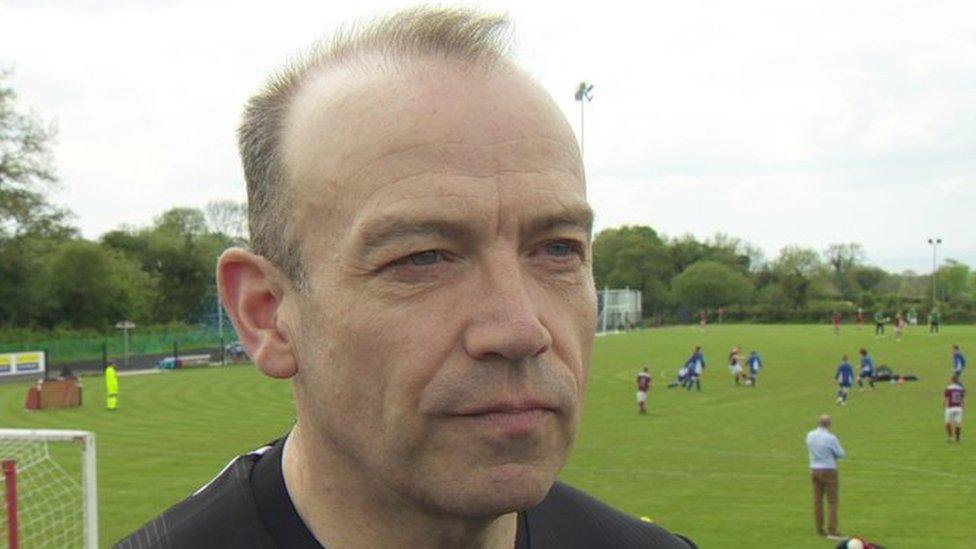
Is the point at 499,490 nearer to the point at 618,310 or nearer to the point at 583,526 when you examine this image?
the point at 583,526

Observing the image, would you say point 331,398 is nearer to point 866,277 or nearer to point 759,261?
point 759,261

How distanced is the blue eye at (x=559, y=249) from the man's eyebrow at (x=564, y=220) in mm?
27

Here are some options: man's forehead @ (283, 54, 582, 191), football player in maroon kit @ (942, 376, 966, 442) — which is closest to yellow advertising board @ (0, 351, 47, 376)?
football player in maroon kit @ (942, 376, 966, 442)

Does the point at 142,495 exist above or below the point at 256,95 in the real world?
below

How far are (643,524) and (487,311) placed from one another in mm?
1042

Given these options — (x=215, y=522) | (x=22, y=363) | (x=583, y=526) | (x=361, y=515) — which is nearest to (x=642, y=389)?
(x=583, y=526)

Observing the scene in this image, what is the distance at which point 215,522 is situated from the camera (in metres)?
1.96

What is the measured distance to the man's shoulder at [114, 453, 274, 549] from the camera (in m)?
1.92

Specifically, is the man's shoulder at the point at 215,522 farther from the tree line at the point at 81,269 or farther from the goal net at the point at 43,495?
the tree line at the point at 81,269

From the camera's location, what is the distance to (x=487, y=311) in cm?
153

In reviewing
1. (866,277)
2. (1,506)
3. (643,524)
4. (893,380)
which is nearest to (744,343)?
(893,380)

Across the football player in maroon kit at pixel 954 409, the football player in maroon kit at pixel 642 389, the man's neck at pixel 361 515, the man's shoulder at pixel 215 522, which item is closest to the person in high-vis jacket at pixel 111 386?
the football player in maroon kit at pixel 642 389

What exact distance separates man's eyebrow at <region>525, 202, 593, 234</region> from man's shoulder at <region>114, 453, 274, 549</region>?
731 millimetres

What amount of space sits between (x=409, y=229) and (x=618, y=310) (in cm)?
11956
